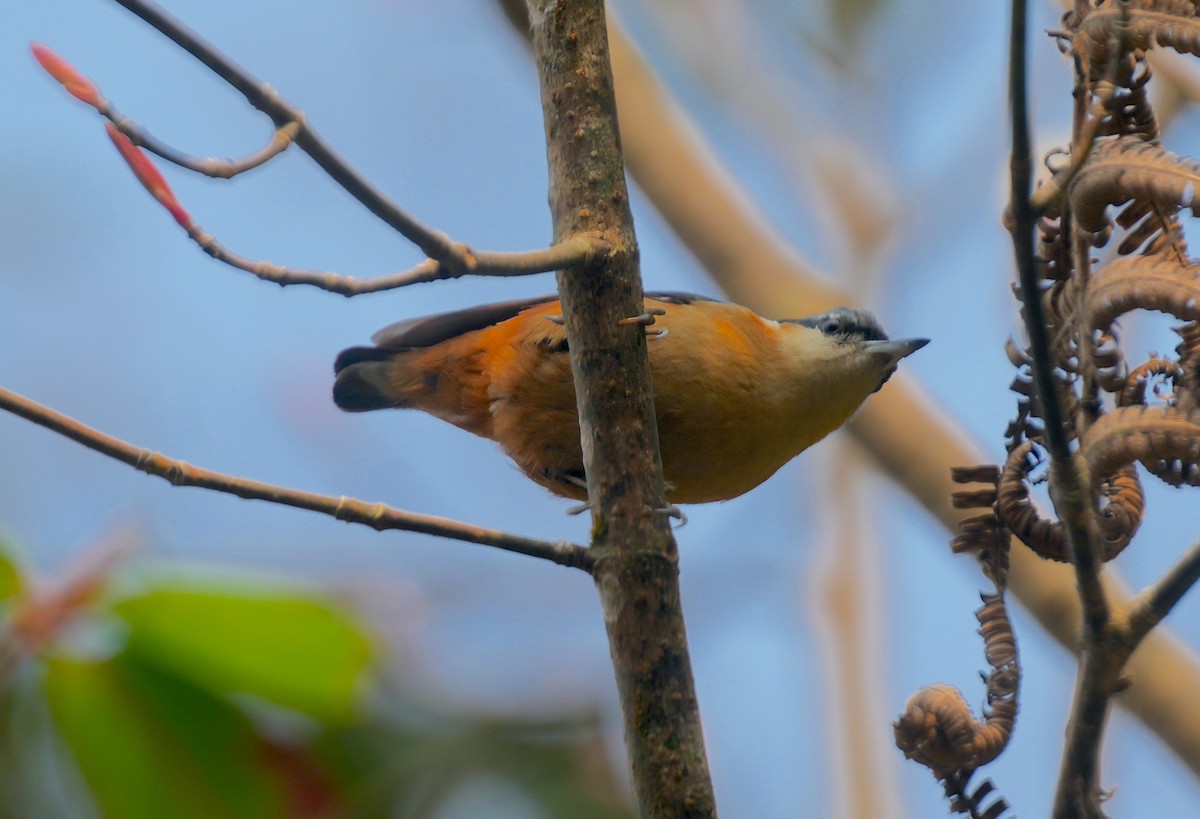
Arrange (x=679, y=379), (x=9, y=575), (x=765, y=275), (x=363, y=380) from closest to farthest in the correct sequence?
(x=9, y=575) → (x=679, y=379) → (x=363, y=380) → (x=765, y=275)

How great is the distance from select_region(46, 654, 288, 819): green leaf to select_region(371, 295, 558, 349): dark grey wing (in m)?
2.24

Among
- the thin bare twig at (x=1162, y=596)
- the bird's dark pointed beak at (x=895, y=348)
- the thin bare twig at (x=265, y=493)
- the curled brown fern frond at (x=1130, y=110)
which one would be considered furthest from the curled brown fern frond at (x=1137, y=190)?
the bird's dark pointed beak at (x=895, y=348)

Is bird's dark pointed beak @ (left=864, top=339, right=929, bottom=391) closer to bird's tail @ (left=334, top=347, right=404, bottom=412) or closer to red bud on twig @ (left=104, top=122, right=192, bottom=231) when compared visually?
bird's tail @ (left=334, top=347, right=404, bottom=412)

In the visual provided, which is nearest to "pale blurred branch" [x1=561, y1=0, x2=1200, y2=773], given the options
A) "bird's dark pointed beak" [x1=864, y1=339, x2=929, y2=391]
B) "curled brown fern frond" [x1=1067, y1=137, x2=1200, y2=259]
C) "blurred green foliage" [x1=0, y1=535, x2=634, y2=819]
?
"bird's dark pointed beak" [x1=864, y1=339, x2=929, y2=391]

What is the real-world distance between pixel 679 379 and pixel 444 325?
38.2 inches

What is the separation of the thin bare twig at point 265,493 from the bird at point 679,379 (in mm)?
915

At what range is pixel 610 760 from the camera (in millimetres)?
2283

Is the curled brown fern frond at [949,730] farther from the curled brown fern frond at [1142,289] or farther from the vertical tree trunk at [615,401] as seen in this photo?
the curled brown fern frond at [1142,289]

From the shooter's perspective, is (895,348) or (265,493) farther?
(895,348)

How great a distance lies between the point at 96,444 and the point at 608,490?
1.00 meters

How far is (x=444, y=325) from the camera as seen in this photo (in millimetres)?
3895

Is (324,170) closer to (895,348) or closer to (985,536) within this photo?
(985,536)

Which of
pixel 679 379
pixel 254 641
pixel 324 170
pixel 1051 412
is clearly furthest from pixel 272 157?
pixel 679 379

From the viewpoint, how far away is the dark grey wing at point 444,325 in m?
3.81
